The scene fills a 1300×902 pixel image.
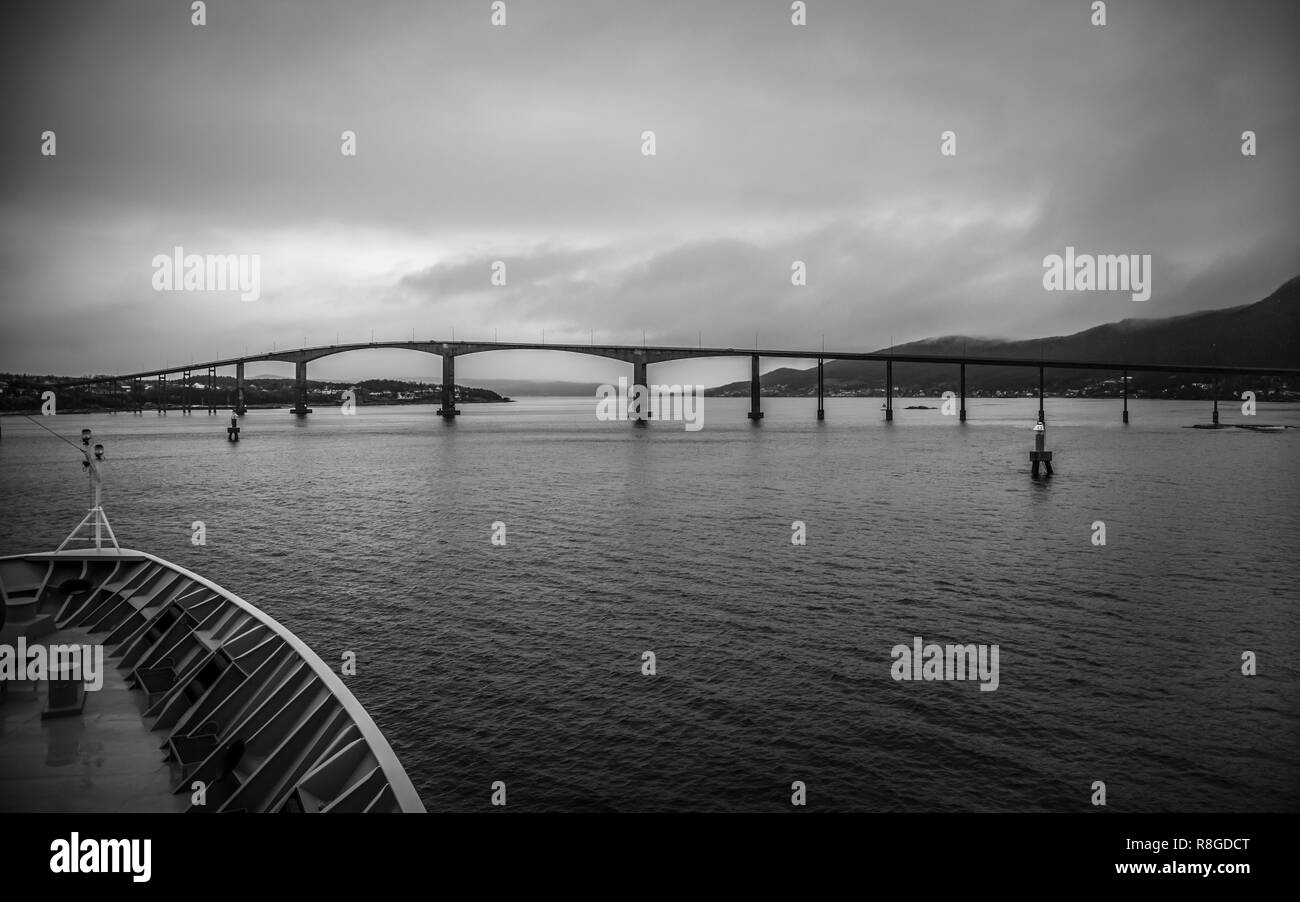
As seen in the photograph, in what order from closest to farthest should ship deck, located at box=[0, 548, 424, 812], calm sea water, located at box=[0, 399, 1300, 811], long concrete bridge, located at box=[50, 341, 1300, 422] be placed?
ship deck, located at box=[0, 548, 424, 812] → calm sea water, located at box=[0, 399, 1300, 811] → long concrete bridge, located at box=[50, 341, 1300, 422]

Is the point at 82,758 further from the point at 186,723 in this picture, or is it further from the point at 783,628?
the point at 783,628

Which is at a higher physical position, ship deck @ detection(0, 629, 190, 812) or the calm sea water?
ship deck @ detection(0, 629, 190, 812)

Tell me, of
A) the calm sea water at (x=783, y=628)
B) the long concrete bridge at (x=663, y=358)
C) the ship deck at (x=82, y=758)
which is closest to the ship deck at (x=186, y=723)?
the ship deck at (x=82, y=758)

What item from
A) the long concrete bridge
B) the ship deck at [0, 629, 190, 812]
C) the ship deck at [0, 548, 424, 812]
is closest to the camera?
the ship deck at [0, 548, 424, 812]

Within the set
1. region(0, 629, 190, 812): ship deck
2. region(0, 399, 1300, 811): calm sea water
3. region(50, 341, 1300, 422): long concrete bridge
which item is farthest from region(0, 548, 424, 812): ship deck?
region(50, 341, 1300, 422): long concrete bridge

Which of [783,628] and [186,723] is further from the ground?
[186,723]

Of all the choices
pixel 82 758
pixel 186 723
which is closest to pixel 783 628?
pixel 186 723

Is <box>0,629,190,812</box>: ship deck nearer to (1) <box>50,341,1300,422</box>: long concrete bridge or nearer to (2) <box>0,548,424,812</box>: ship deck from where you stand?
(2) <box>0,548,424,812</box>: ship deck

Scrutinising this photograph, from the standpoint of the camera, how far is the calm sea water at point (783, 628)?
1482 cm

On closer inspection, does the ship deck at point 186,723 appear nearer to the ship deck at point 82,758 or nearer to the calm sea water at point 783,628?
the ship deck at point 82,758

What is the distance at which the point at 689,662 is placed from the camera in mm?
20828

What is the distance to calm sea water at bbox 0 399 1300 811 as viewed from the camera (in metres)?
14.8

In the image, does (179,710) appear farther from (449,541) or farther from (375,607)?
(449,541)

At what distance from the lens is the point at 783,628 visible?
934 inches
